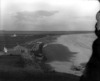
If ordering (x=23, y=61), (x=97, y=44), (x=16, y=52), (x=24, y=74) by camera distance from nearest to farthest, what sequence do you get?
(x=97, y=44) → (x=24, y=74) → (x=23, y=61) → (x=16, y=52)

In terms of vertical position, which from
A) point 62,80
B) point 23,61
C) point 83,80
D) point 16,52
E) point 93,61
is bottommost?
point 16,52

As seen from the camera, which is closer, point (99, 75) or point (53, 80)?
point (99, 75)

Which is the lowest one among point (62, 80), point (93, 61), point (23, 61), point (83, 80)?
point (23, 61)

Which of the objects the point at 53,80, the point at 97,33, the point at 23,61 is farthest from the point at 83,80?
the point at 23,61

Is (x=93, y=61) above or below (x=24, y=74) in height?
above

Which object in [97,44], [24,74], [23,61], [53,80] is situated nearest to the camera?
[97,44]

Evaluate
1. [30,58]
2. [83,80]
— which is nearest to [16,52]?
[30,58]

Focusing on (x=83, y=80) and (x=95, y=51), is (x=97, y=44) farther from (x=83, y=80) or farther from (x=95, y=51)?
(x=83, y=80)

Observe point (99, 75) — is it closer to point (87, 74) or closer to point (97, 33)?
point (87, 74)

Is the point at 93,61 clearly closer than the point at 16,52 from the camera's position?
Yes
